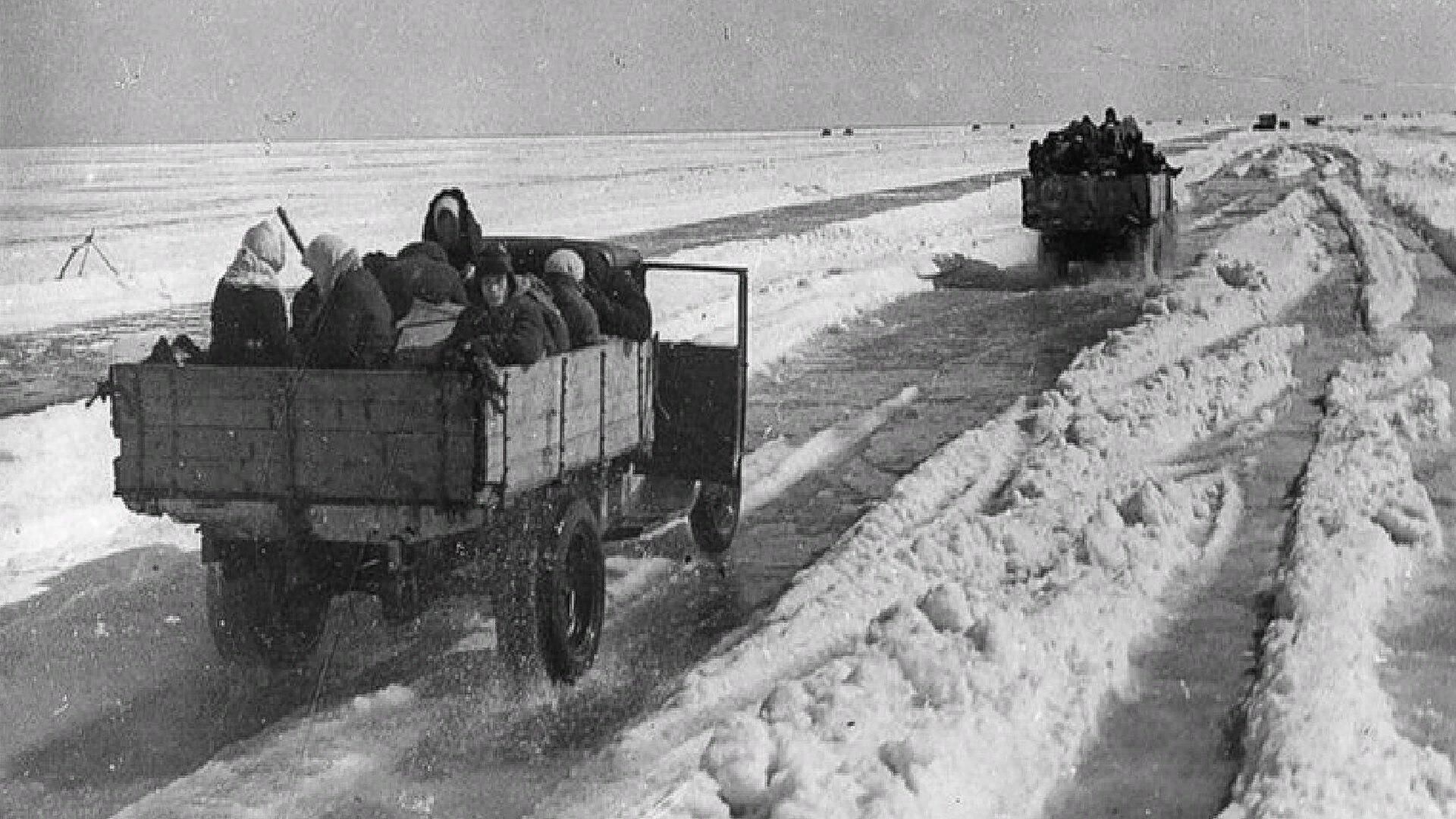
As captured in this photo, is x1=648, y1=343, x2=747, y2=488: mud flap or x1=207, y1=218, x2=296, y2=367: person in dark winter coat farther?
x1=648, y1=343, x2=747, y2=488: mud flap

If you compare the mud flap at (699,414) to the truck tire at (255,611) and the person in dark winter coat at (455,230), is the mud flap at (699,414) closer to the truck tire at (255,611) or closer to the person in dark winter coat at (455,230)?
the person in dark winter coat at (455,230)

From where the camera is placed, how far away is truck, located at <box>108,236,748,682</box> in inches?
219

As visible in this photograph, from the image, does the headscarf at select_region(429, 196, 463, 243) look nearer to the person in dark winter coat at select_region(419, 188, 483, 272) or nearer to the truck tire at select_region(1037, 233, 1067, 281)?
the person in dark winter coat at select_region(419, 188, 483, 272)

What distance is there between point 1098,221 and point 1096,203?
33cm

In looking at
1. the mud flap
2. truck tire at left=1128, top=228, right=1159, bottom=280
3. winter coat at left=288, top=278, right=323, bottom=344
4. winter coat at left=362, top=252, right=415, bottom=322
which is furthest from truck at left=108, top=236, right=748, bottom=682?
truck tire at left=1128, top=228, right=1159, bottom=280

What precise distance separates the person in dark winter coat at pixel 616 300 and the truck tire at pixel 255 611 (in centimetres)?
172

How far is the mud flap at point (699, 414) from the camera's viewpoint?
790cm

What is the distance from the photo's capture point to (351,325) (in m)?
5.91

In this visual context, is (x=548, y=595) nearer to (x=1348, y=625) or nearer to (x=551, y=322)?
(x=551, y=322)

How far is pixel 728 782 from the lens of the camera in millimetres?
4816

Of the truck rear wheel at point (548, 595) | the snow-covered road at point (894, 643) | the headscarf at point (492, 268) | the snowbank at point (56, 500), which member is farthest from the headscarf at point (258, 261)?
the snowbank at point (56, 500)

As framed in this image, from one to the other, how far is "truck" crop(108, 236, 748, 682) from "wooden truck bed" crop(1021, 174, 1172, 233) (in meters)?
19.3

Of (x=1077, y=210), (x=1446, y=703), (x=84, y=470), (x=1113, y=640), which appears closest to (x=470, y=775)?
(x=1113, y=640)

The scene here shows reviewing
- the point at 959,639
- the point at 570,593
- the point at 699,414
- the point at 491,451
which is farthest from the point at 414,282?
the point at 959,639
